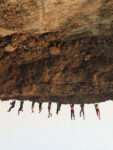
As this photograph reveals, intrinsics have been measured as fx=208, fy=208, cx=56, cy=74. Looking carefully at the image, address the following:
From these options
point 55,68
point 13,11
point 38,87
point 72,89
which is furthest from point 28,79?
point 13,11

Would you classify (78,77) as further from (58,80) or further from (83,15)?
(83,15)

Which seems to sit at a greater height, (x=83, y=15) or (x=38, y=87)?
(x=83, y=15)

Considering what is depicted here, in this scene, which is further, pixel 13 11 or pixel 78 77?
pixel 78 77

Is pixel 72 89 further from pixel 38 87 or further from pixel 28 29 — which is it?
pixel 28 29

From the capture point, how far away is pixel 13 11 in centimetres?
480

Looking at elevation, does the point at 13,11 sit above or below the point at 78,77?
above

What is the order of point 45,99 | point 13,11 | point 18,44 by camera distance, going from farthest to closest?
point 45,99 → point 18,44 → point 13,11

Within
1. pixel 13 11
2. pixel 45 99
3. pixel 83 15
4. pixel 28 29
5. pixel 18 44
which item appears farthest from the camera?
pixel 45 99

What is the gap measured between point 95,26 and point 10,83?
304cm

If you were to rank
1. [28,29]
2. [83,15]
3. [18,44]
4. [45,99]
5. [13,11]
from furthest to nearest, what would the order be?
[45,99] < [18,44] < [28,29] < [83,15] < [13,11]

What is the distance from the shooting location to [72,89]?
6586mm

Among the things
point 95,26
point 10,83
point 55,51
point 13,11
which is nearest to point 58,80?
point 55,51

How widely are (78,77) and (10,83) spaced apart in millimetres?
2102

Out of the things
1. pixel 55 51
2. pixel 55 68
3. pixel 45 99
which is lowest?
pixel 45 99
